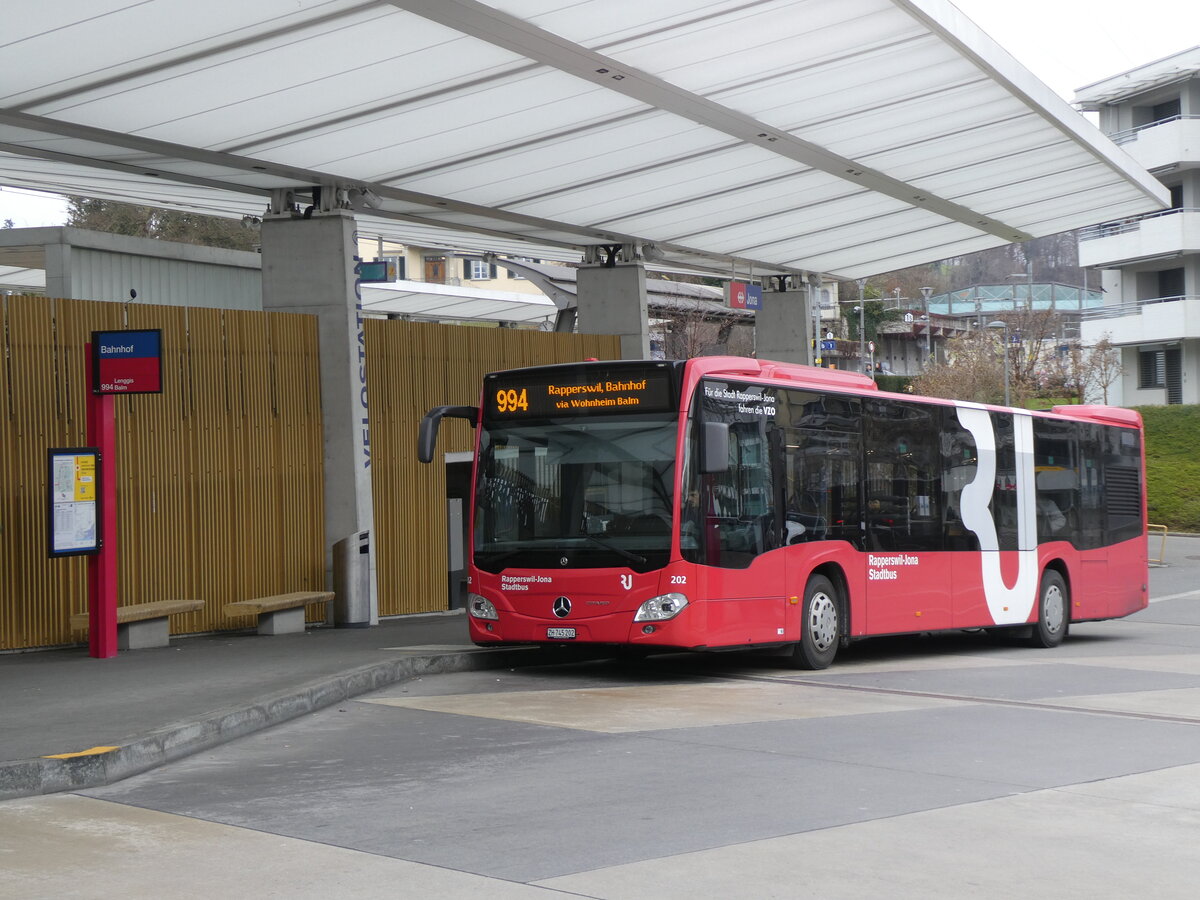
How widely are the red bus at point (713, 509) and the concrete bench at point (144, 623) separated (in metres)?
3.21

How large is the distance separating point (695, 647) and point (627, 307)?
36.7 feet

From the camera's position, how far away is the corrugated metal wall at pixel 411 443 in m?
18.5

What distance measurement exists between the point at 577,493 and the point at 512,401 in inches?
51.2

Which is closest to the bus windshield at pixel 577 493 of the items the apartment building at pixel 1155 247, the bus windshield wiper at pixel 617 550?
the bus windshield wiper at pixel 617 550

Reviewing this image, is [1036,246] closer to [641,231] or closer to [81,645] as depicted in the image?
[641,231]

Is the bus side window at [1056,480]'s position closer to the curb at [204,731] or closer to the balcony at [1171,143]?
the curb at [204,731]

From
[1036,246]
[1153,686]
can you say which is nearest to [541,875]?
[1153,686]

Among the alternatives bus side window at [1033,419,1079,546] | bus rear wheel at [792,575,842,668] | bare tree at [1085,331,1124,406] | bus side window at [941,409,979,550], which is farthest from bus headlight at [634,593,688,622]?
bare tree at [1085,331,1124,406]

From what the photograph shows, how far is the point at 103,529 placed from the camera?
13.1 m

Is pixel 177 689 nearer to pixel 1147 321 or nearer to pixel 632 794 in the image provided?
pixel 632 794

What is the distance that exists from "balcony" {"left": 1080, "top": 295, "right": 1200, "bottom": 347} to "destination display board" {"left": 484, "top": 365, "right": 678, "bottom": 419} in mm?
44908

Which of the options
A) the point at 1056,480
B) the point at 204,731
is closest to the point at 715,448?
the point at 204,731

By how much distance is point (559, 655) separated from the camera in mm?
15930

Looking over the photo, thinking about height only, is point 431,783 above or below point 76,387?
below
